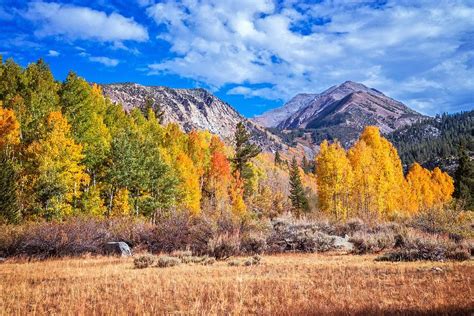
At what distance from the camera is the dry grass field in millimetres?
7098

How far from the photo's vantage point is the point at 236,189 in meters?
59.8

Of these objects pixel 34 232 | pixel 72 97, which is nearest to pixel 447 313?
pixel 34 232

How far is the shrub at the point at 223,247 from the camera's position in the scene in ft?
55.2

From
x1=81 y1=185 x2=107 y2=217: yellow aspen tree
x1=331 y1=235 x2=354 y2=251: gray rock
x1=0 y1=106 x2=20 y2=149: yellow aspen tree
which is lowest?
x1=331 y1=235 x2=354 y2=251: gray rock

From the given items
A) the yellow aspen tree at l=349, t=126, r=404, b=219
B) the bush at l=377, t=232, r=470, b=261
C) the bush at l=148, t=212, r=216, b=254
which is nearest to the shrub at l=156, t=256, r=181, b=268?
the bush at l=148, t=212, r=216, b=254

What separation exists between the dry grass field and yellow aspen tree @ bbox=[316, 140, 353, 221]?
2926cm

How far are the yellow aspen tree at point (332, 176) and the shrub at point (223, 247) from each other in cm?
2579

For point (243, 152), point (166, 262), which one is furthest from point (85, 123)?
point (166, 262)

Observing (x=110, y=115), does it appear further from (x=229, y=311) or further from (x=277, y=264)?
(x=229, y=311)

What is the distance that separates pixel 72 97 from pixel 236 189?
27918 mm

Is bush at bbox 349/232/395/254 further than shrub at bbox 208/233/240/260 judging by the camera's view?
Yes

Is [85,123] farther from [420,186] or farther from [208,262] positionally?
[420,186]

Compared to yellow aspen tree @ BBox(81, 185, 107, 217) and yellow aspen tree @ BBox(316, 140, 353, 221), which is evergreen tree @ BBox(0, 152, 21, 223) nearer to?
yellow aspen tree @ BBox(81, 185, 107, 217)

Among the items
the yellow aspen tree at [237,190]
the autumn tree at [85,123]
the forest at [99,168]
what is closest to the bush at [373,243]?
the forest at [99,168]
